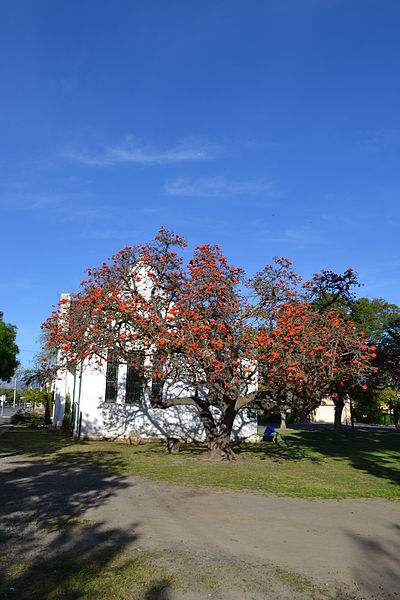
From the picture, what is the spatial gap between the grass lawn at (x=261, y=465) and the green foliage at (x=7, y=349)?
54.2 feet

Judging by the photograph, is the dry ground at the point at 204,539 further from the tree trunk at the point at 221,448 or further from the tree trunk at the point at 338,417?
the tree trunk at the point at 338,417

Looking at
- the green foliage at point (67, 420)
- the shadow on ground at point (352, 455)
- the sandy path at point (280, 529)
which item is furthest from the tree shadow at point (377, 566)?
the green foliage at point (67, 420)

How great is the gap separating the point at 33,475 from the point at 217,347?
5.67m

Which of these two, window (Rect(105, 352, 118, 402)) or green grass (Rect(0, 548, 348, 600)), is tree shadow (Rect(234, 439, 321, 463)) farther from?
green grass (Rect(0, 548, 348, 600))

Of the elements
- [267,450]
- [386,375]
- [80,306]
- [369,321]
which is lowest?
[267,450]

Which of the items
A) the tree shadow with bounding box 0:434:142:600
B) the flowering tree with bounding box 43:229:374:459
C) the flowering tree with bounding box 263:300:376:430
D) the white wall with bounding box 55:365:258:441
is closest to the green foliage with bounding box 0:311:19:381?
the white wall with bounding box 55:365:258:441

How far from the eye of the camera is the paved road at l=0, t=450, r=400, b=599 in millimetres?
5734

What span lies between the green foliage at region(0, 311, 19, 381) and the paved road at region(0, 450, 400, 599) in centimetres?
2781

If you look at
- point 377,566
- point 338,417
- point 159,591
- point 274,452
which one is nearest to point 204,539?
point 159,591

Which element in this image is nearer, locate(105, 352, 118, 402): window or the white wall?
the white wall

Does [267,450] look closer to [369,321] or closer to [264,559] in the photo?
[264,559]

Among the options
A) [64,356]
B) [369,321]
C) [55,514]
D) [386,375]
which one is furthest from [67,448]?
[369,321]

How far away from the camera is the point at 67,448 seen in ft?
58.2

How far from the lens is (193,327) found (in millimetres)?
13023
